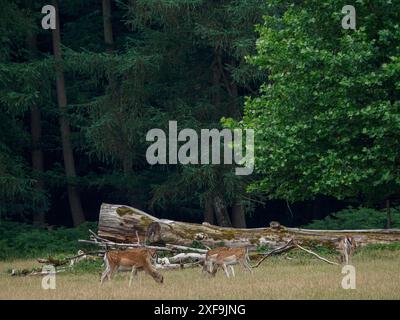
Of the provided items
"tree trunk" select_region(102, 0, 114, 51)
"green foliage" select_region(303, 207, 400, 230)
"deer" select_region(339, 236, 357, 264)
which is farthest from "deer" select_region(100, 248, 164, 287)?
"tree trunk" select_region(102, 0, 114, 51)

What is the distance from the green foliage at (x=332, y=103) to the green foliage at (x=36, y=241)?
30.4 feet

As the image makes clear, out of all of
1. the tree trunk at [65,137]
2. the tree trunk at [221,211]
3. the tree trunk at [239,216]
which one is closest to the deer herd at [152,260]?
the tree trunk at [221,211]

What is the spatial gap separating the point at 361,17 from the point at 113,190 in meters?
19.2

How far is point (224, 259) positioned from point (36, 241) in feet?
41.3

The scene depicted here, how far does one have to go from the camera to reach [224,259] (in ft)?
70.4

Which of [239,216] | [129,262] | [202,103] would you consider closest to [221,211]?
[239,216]

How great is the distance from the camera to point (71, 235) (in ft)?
109

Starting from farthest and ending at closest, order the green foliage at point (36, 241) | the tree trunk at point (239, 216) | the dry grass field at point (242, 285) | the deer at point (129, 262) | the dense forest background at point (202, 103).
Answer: the tree trunk at point (239, 216) → the green foliage at point (36, 241) → the dense forest background at point (202, 103) → the deer at point (129, 262) → the dry grass field at point (242, 285)

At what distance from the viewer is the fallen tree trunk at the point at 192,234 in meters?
25.7

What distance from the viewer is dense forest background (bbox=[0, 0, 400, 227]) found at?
76.7 ft

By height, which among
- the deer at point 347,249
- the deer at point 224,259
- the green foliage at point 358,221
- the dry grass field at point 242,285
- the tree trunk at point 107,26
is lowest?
the dry grass field at point 242,285

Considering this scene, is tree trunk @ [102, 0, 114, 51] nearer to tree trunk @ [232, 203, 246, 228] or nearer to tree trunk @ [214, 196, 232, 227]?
A: tree trunk @ [214, 196, 232, 227]

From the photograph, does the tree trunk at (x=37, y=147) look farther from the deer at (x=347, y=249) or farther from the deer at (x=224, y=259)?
the deer at (x=224, y=259)

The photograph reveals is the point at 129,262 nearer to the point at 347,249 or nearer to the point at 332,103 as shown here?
the point at 347,249
